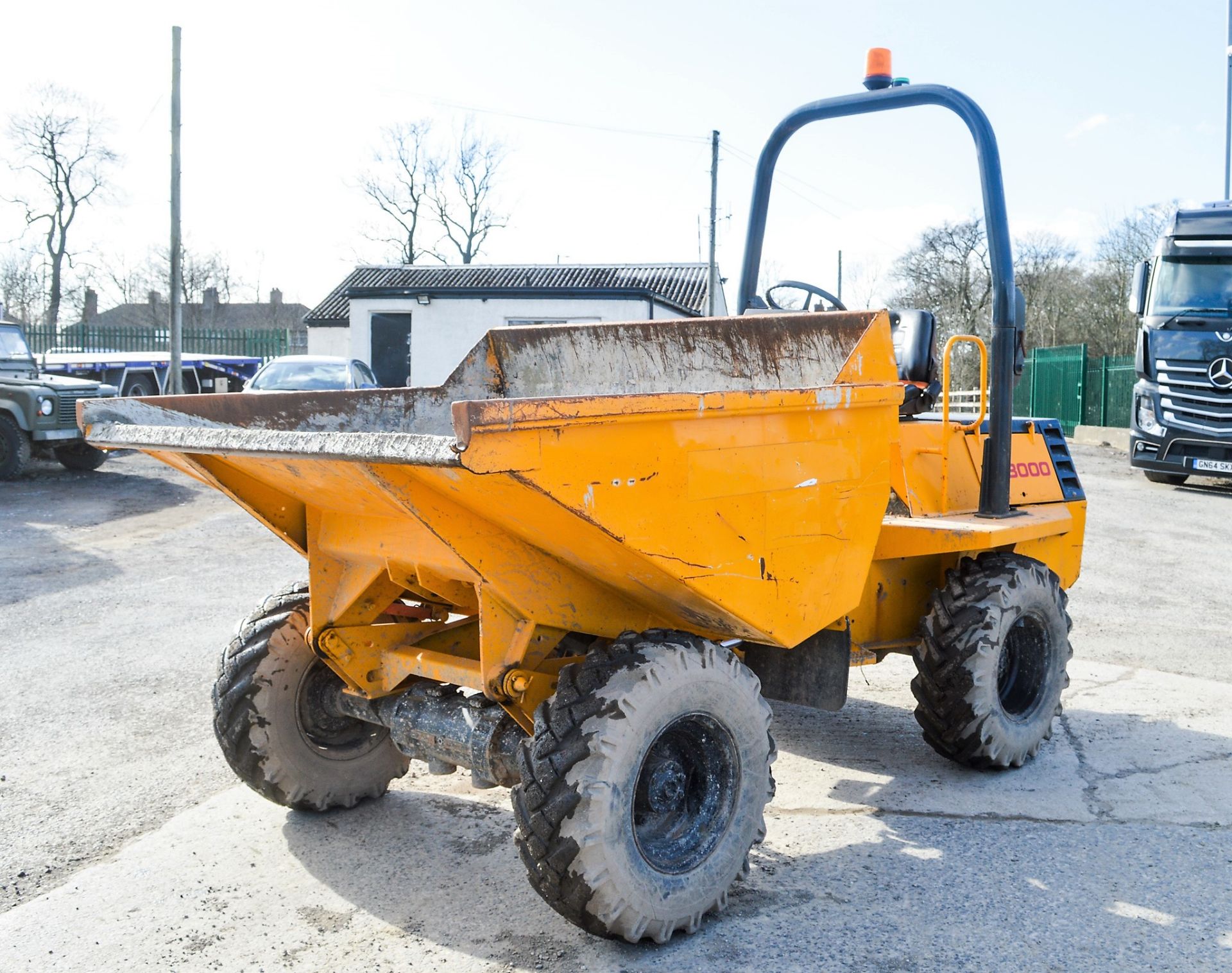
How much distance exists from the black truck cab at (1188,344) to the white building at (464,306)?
43.8ft

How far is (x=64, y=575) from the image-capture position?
8820 millimetres

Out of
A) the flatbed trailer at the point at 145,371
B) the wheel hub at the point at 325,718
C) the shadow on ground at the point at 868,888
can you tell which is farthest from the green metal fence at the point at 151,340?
the shadow on ground at the point at 868,888

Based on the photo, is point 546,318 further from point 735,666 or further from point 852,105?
point 735,666

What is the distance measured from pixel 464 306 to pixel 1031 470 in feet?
77.2

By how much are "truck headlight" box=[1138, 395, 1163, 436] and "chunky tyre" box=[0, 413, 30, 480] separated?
1456 cm

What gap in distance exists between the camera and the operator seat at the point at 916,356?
4.72 metres

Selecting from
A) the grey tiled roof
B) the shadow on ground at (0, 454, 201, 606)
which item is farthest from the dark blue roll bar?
the grey tiled roof

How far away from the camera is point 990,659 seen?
4289 millimetres

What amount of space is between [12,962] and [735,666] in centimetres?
211

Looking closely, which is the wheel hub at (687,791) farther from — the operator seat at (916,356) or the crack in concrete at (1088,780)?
the operator seat at (916,356)

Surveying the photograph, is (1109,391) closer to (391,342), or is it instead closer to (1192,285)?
(1192,285)

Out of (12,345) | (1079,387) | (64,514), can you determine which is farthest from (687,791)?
(1079,387)

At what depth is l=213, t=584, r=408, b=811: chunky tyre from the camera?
3.77 m

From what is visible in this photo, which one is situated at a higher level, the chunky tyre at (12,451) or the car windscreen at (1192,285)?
the car windscreen at (1192,285)
